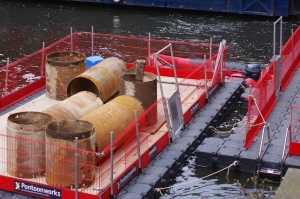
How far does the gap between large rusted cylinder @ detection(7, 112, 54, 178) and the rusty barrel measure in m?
0.34

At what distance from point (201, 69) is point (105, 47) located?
8010 millimetres

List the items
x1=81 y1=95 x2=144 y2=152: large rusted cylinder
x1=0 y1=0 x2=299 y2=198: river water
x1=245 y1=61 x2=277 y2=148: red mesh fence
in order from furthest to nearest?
x1=0 y1=0 x2=299 y2=198: river water → x1=245 y1=61 x2=277 y2=148: red mesh fence → x1=81 y1=95 x2=144 y2=152: large rusted cylinder

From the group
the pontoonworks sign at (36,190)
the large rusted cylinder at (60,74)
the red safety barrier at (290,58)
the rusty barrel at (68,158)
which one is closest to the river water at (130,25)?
the red safety barrier at (290,58)

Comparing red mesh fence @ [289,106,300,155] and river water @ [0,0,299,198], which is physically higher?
river water @ [0,0,299,198]

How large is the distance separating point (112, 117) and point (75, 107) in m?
1.15

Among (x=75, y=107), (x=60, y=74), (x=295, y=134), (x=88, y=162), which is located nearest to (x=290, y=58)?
(x=295, y=134)

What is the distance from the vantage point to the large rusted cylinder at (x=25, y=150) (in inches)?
511

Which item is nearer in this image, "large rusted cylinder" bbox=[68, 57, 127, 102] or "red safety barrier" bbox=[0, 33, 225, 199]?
"red safety barrier" bbox=[0, 33, 225, 199]

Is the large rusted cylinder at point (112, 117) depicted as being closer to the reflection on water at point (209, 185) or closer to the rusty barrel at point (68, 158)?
the rusty barrel at point (68, 158)

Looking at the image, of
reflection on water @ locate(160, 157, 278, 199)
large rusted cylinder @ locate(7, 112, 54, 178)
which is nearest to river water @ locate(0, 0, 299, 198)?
reflection on water @ locate(160, 157, 278, 199)

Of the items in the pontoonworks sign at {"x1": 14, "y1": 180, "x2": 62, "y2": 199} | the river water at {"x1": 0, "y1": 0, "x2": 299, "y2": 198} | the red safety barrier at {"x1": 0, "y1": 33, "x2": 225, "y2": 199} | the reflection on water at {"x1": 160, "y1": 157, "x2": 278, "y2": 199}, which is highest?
the river water at {"x1": 0, "y1": 0, "x2": 299, "y2": 198}

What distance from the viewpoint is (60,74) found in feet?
57.6

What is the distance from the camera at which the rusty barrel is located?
12453 millimetres

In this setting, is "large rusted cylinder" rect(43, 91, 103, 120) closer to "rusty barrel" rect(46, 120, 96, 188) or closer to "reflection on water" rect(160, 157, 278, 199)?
"rusty barrel" rect(46, 120, 96, 188)
